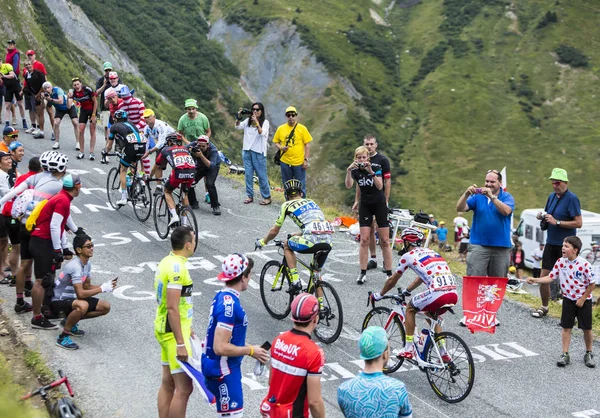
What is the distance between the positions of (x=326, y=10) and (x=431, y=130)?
40.2 meters

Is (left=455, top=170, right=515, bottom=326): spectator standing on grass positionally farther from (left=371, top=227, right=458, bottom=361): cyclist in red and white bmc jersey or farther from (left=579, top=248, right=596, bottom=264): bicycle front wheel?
(left=579, top=248, right=596, bottom=264): bicycle front wheel

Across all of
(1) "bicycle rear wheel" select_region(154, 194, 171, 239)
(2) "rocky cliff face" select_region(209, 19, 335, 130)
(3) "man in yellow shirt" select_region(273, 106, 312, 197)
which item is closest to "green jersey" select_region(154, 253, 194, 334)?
(1) "bicycle rear wheel" select_region(154, 194, 171, 239)

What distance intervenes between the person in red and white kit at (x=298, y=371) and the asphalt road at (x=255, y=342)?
92.8 inches

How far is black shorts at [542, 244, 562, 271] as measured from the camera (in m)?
12.2

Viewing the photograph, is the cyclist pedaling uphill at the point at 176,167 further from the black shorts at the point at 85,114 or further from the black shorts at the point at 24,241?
the black shorts at the point at 85,114

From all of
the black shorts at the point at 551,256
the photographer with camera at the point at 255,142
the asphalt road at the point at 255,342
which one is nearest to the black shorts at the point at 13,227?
the asphalt road at the point at 255,342

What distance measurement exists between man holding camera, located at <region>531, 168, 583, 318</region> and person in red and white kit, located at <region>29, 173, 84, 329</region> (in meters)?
7.30

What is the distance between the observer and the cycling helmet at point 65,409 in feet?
24.6

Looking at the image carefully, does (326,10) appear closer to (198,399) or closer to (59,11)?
(59,11)

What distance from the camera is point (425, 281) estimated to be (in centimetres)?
904

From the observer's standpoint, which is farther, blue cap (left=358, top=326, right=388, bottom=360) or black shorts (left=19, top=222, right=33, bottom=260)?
black shorts (left=19, top=222, right=33, bottom=260)

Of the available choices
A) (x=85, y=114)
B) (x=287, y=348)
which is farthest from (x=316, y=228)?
(x=85, y=114)

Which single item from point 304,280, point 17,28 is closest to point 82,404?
point 304,280

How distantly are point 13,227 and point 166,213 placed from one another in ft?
13.7
